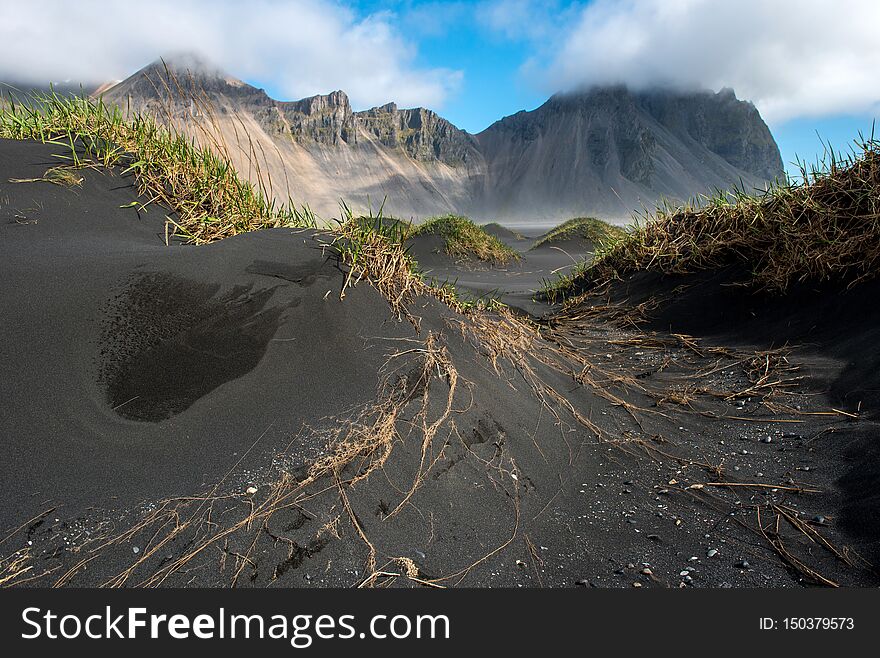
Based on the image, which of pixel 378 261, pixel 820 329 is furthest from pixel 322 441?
pixel 820 329

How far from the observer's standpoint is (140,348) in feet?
8.48

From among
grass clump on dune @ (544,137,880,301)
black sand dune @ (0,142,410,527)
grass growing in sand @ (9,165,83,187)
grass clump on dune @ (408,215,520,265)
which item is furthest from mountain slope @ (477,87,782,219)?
black sand dune @ (0,142,410,527)

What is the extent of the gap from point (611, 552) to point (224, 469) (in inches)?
69.1

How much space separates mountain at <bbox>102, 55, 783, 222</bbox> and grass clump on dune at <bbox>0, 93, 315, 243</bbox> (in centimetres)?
6952

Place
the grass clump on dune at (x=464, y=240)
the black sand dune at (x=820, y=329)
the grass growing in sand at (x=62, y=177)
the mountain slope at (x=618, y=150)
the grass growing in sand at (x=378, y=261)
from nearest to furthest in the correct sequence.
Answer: the black sand dune at (x=820, y=329), the grass growing in sand at (x=378, y=261), the grass growing in sand at (x=62, y=177), the grass clump on dune at (x=464, y=240), the mountain slope at (x=618, y=150)

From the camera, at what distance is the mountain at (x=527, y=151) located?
83837 mm

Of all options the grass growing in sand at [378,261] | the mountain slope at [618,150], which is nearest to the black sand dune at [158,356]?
the grass growing in sand at [378,261]

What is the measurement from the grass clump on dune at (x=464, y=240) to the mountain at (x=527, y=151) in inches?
2355

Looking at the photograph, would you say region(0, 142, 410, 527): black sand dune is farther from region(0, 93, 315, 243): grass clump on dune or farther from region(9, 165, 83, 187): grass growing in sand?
region(0, 93, 315, 243): grass clump on dune

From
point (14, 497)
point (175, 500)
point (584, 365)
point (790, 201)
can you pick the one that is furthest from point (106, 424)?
point (790, 201)

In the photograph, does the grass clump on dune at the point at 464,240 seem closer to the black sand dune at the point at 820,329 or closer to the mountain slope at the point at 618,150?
the black sand dune at the point at 820,329

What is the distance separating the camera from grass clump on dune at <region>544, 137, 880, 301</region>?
14.2ft

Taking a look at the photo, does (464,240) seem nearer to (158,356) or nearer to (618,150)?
(158,356)

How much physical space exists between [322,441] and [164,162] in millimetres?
3267
